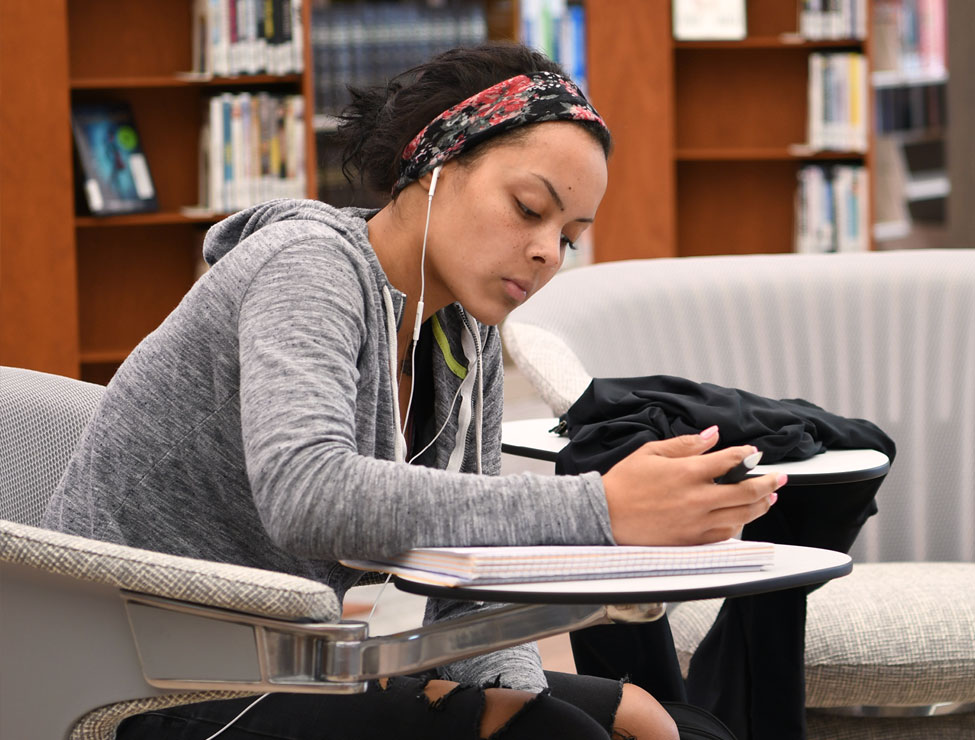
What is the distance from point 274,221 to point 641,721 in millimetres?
583

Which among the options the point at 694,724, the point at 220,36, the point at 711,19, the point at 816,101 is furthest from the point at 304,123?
the point at 694,724

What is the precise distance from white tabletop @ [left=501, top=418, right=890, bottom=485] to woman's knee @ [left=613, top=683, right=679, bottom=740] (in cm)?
30

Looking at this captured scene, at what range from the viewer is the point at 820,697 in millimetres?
1720

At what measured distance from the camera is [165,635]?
94cm

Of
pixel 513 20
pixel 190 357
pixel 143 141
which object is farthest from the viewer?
pixel 513 20

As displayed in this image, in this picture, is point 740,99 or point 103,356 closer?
point 103,356

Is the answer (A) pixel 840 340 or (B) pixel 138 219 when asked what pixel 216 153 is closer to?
(B) pixel 138 219

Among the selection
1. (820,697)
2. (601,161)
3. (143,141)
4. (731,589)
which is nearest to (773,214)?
(143,141)

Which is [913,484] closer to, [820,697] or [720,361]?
[720,361]

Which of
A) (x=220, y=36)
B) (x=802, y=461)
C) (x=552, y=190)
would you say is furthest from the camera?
(x=220, y=36)

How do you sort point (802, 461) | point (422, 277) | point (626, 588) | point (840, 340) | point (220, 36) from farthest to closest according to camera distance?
1. point (220, 36)
2. point (840, 340)
3. point (802, 461)
4. point (422, 277)
5. point (626, 588)

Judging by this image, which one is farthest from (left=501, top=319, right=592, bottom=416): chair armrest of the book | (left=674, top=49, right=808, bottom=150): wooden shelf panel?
(left=674, top=49, right=808, bottom=150): wooden shelf panel

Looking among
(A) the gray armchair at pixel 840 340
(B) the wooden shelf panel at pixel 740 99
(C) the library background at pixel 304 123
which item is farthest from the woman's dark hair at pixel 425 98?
(B) the wooden shelf panel at pixel 740 99

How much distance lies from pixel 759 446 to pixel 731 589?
57 cm
